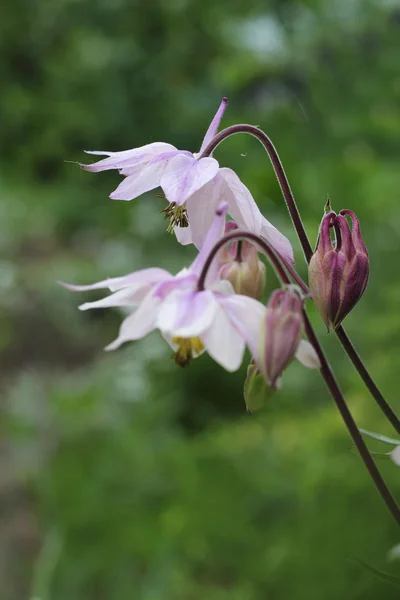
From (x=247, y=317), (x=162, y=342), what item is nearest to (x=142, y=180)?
(x=247, y=317)

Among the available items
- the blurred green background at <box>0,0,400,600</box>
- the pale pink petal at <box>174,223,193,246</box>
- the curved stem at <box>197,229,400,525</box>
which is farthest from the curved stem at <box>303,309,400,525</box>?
the blurred green background at <box>0,0,400,600</box>

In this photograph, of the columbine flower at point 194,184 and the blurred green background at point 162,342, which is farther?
the blurred green background at point 162,342

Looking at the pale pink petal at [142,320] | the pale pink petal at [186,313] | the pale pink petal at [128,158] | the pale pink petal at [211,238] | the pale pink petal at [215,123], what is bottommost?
the pale pink petal at [142,320]

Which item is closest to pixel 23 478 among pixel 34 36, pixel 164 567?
pixel 164 567

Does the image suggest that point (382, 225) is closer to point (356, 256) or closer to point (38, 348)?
point (356, 256)

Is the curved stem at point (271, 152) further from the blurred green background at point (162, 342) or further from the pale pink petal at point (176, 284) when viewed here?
the blurred green background at point (162, 342)

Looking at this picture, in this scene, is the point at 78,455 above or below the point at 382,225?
below

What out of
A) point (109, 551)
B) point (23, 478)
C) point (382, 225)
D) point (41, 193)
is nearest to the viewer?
point (109, 551)

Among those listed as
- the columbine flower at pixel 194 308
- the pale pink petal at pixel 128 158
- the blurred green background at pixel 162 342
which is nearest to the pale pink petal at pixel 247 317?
the columbine flower at pixel 194 308
